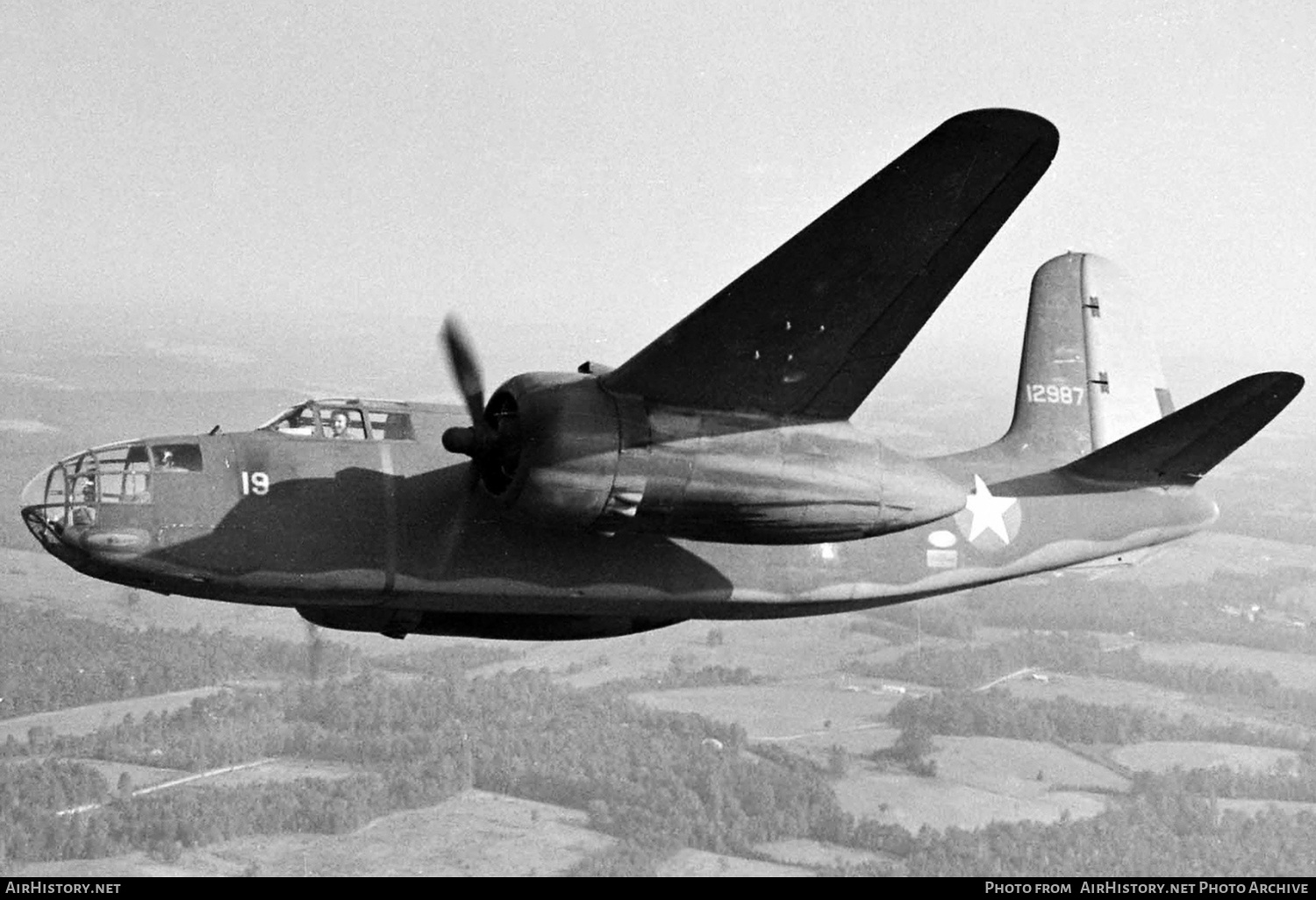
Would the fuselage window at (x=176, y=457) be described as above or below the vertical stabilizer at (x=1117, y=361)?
below

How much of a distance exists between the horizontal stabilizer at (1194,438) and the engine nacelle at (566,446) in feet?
25.2

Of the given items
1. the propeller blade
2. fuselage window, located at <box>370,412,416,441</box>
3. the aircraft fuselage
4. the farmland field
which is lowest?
the farmland field

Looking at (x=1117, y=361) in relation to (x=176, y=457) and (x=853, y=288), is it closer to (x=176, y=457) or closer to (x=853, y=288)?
(x=853, y=288)

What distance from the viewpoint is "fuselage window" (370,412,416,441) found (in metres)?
12.9

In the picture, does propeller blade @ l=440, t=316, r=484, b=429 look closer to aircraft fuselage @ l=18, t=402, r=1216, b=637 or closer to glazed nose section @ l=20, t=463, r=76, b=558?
aircraft fuselage @ l=18, t=402, r=1216, b=637

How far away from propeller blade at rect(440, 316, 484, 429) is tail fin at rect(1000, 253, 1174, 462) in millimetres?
9694

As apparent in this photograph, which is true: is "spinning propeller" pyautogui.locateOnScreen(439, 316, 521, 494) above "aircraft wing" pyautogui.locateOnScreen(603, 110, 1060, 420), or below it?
below

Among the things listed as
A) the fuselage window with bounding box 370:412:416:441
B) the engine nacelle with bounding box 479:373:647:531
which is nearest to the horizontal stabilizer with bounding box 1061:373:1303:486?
the engine nacelle with bounding box 479:373:647:531

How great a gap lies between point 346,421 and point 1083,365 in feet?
41.8

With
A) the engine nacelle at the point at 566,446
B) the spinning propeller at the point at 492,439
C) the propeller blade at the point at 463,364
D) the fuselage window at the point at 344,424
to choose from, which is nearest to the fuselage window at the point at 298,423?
the fuselage window at the point at 344,424

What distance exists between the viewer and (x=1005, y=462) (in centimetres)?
1772

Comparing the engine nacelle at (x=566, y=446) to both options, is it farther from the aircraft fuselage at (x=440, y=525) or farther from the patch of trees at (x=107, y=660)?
the patch of trees at (x=107, y=660)

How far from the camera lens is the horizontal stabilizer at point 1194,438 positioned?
14.4m

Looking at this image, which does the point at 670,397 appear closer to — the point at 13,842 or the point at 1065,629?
the point at 13,842
